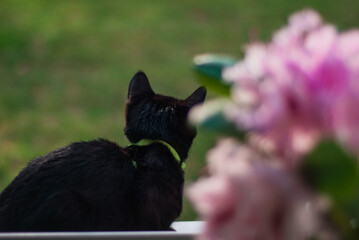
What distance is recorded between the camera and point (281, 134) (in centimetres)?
36

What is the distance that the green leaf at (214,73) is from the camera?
1.51ft

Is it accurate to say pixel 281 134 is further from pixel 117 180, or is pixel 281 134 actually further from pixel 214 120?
pixel 117 180

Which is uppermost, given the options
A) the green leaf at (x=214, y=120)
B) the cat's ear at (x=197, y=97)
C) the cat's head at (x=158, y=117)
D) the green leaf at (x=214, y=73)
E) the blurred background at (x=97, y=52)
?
the blurred background at (x=97, y=52)

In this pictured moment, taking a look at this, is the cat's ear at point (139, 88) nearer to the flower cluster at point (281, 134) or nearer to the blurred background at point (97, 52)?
the flower cluster at point (281, 134)

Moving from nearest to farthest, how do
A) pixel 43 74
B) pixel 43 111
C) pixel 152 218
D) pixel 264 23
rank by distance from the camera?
pixel 152 218
pixel 43 111
pixel 43 74
pixel 264 23

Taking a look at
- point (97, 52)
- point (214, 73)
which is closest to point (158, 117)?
point (214, 73)

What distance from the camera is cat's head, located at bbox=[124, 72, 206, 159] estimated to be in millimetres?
1157

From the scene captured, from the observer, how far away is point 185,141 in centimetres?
122

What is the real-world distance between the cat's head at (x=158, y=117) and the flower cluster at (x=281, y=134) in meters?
0.77

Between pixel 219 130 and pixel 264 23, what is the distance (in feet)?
11.8

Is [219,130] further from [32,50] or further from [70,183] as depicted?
[32,50]

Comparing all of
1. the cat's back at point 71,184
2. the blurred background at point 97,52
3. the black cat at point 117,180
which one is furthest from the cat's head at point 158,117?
the blurred background at point 97,52

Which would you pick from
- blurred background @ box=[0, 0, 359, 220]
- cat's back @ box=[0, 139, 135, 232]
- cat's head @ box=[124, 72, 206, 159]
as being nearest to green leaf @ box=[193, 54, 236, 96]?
cat's back @ box=[0, 139, 135, 232]

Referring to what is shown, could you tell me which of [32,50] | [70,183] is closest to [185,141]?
[70,183]
